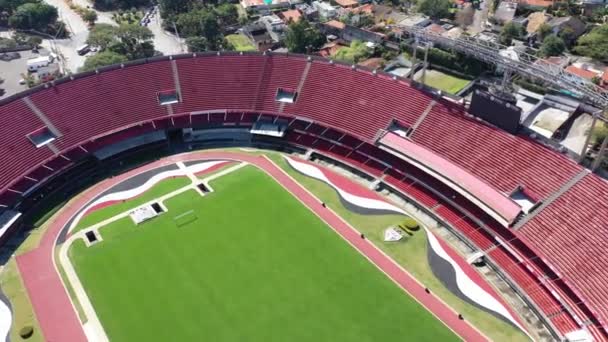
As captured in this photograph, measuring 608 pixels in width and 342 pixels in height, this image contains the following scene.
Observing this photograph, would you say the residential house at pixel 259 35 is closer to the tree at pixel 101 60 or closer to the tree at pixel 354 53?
the tree at pixel 354 53

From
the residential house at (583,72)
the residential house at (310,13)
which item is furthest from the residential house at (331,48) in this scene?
the residential house at (583,72)

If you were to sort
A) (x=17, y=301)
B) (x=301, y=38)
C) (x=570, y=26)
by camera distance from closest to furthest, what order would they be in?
(x=17, y=301) < (x=301, y=38) < (x=570, y=26)

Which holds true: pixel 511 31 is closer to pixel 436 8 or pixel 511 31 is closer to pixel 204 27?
pixel 436 8

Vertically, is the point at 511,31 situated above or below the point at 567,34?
above

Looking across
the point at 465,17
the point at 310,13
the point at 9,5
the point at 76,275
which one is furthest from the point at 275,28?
the point at 76,275

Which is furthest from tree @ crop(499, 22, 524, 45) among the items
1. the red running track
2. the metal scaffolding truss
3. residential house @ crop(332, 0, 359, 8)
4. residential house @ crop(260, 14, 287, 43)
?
the red running track

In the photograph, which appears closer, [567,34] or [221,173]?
[221,173]

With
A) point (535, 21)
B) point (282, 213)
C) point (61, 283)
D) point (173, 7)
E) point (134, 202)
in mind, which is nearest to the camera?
point (61, 283)

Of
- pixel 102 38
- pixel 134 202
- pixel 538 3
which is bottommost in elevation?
pixel 134 202

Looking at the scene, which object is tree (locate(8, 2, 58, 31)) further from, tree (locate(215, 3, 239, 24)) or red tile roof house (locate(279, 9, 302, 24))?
red tile roof house (locate(279, 9, 302, 24))
